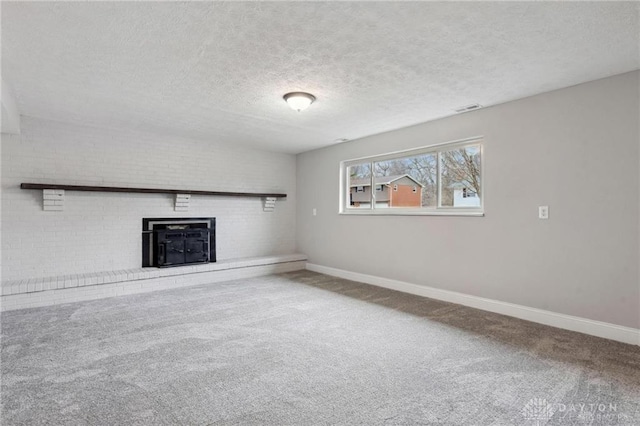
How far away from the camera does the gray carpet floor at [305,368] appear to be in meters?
1.91

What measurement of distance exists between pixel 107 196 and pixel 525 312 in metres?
5.48

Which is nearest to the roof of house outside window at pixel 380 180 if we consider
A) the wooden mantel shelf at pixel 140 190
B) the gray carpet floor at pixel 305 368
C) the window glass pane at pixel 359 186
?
the window glass pane at pixel 359 186

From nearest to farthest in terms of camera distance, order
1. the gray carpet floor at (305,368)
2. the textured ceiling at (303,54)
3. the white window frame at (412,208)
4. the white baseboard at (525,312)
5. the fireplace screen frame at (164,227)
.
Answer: the gray carpet floor at (305,368)
the textured ceiling at (303,54)
the white baseboard at (525,312)
the white window frame at (412,208)
the fireplace screen frame at (164,227)

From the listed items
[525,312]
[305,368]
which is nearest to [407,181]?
[525,312]

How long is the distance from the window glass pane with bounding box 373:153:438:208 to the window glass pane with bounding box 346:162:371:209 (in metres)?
0.18

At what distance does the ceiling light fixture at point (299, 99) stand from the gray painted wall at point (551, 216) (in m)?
1.83

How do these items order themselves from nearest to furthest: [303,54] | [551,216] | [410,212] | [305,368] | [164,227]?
[305,368] → [303,54] → [551,216] → [410,212] → [164,227]

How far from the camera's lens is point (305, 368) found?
2.44 metres

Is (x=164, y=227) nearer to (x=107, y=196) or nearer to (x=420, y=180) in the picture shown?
(x=107, y=196)

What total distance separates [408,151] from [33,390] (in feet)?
14.9

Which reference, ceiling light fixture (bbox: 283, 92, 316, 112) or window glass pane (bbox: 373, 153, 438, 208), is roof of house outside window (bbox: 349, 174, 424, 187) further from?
ceiling light fixture (bbox: 283, 92, 316, 112)

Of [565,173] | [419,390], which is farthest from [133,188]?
[565,173]

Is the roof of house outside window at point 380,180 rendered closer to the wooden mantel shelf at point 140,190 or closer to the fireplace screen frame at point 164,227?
the wooden mantel shelf at point 140,190

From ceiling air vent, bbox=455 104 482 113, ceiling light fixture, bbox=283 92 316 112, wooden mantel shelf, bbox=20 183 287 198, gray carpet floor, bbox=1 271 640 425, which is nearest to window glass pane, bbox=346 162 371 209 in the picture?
wooden mantel shelf, bbox=20 183 287 198
